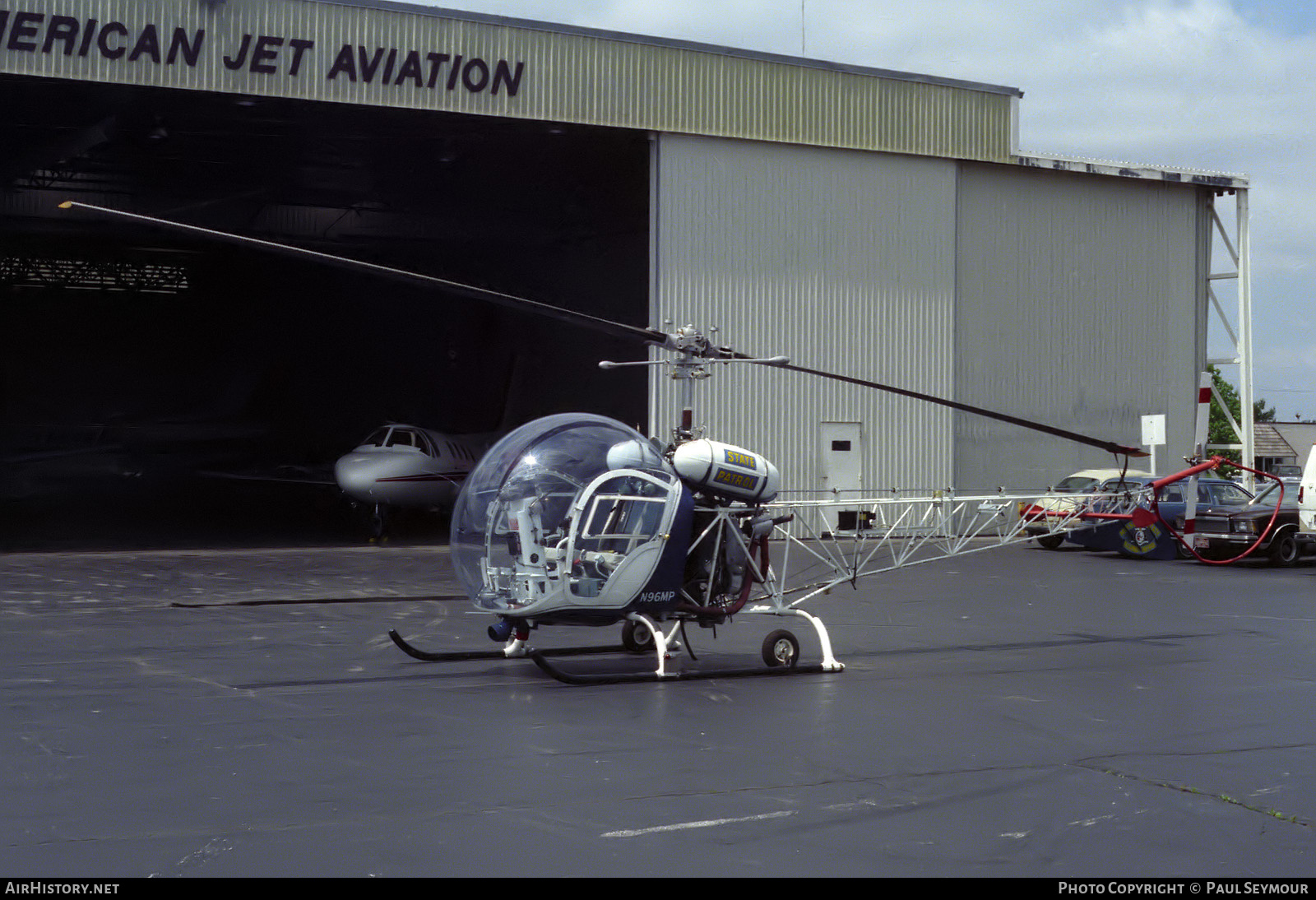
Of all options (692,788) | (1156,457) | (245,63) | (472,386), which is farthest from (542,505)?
(1156,457)

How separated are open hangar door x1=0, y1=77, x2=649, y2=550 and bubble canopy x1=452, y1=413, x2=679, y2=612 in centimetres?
1671

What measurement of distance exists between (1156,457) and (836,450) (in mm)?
8974

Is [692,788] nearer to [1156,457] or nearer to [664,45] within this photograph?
[664,45]

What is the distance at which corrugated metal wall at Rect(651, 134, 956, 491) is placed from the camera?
92.5 feet

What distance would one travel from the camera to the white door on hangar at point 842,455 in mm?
29703

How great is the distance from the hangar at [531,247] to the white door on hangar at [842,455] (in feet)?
0.22

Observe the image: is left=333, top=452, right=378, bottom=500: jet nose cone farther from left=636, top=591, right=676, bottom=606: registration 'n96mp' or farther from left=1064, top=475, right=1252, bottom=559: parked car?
left=636, top=591, right=676, bottom=606: registration 'n96mp'

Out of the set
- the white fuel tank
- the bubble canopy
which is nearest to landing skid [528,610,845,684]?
the bubble canopy

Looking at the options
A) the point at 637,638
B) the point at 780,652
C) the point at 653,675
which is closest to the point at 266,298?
the point at 637,638

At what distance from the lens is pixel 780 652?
1102cm

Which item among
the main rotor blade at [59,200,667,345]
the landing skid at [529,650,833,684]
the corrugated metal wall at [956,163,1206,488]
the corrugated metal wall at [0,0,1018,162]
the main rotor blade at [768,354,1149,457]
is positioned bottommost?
the landing skid at [529,650,833,684]

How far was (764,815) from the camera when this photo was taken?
6277mm

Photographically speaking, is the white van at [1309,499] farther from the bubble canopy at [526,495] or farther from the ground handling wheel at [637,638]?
the bubble canopy at [526,495]

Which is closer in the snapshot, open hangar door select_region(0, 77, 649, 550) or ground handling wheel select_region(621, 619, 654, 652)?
ground handling wheel select_region(621, 619, 654, 652)
